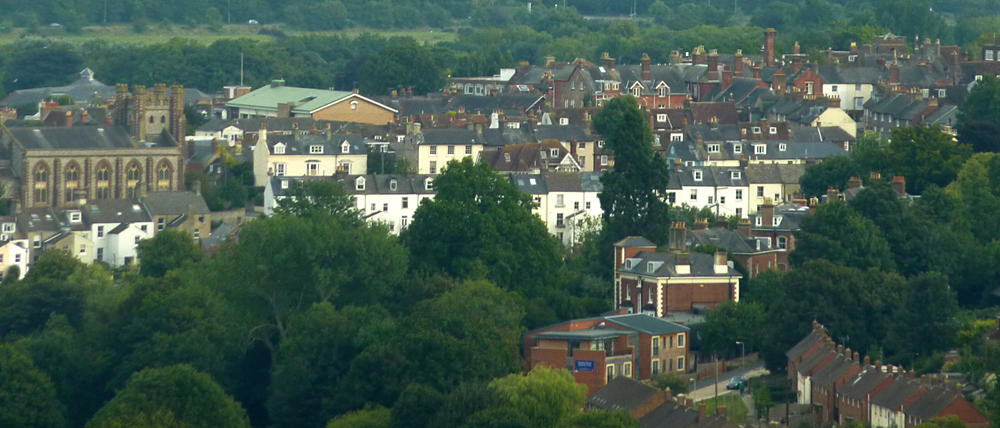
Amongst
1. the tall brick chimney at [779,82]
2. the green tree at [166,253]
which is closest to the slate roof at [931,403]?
the green tree at [166,253]

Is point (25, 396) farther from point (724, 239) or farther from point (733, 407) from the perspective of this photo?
point (724, 239)

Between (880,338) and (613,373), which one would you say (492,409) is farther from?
(880,338)

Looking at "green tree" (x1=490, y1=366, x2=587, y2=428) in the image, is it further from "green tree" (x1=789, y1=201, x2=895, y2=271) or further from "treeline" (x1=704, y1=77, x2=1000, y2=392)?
"green tree" (x1=789, y1=201, x2=895, y2=271)

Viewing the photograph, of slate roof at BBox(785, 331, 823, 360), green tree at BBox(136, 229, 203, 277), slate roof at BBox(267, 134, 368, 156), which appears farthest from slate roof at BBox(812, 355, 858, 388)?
slate roof at BBox(267, 134, 368, 156)

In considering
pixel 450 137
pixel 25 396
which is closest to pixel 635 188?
pixel 450 137

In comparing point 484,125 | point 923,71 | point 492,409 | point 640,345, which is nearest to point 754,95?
point 923,71

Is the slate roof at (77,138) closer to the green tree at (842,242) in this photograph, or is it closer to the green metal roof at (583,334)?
the green tree at (842,242)
